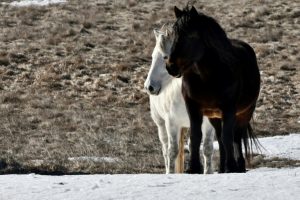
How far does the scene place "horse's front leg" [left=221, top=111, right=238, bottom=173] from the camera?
243 inches

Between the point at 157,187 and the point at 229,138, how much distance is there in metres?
1.56

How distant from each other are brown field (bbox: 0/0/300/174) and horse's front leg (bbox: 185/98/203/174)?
4.17 m

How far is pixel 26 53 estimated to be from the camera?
24047 millimetres

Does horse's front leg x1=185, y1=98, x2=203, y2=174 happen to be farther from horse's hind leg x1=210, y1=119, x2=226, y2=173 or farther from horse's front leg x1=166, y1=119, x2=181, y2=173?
horse's front leg x1=166, y1=119, x2=181, y2=173

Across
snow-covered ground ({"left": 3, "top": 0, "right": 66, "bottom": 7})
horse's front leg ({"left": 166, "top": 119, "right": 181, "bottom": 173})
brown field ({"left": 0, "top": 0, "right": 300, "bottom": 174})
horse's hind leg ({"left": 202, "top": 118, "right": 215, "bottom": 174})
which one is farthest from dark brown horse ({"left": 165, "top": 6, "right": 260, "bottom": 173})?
snow-covered ground ({"left": 3, "top": 0, "right": 66, "bottom": 7})

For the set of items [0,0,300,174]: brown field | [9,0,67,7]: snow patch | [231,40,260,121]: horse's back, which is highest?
[231,40,260,121]: horse's back

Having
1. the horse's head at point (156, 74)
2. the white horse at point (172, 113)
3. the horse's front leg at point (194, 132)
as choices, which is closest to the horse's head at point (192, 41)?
the horse's front leg at point (194, 132)

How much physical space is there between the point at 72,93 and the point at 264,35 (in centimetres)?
859

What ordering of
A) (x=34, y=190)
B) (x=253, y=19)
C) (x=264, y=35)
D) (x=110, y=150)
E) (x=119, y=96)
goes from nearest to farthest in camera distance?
(x=34, y=190) < (x=110, y=150) < (x=119, y=96) < (x=264, y=35) < (x=253, y=19)

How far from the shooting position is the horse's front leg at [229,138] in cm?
617

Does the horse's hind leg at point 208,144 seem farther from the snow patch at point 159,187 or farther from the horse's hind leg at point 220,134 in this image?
the snow patch at point 159,187

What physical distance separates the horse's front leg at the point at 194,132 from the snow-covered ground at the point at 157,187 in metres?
0.92

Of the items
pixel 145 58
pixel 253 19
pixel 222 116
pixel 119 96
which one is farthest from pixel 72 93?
pixel 222 116

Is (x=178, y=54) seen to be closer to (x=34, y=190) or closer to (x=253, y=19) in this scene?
(x=34, y=190)
